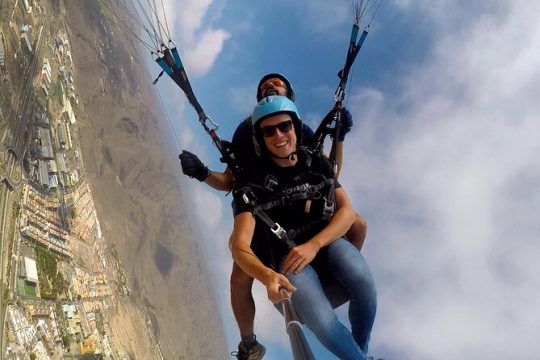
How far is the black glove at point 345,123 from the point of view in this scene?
6.05 metres

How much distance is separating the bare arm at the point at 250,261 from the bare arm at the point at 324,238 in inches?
11.5

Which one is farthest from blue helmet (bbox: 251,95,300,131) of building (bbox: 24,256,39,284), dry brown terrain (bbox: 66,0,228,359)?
dry brown terrain (bbox: 66,0,228,359)

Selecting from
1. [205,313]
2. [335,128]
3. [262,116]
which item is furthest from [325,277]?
[205,313]

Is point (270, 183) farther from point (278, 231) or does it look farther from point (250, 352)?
point (250, 352)

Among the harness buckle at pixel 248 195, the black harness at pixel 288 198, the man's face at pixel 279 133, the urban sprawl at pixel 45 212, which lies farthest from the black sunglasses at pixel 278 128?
the urban sprawl at pixel 45 212

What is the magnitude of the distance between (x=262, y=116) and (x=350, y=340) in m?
2.00

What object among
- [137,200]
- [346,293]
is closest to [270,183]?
[346,293]

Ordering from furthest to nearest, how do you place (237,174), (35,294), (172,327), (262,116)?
(172,327) < (35,294) < (237,174) < (262,116)

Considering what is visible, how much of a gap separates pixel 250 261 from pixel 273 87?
2249 millimetres

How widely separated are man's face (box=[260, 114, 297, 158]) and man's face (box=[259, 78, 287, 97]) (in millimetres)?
1047

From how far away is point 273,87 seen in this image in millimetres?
5312

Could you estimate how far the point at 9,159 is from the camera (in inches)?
1346

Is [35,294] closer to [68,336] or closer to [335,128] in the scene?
[68,336]

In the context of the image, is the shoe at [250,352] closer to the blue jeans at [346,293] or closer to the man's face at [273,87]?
the blue jeans at [346,293]
